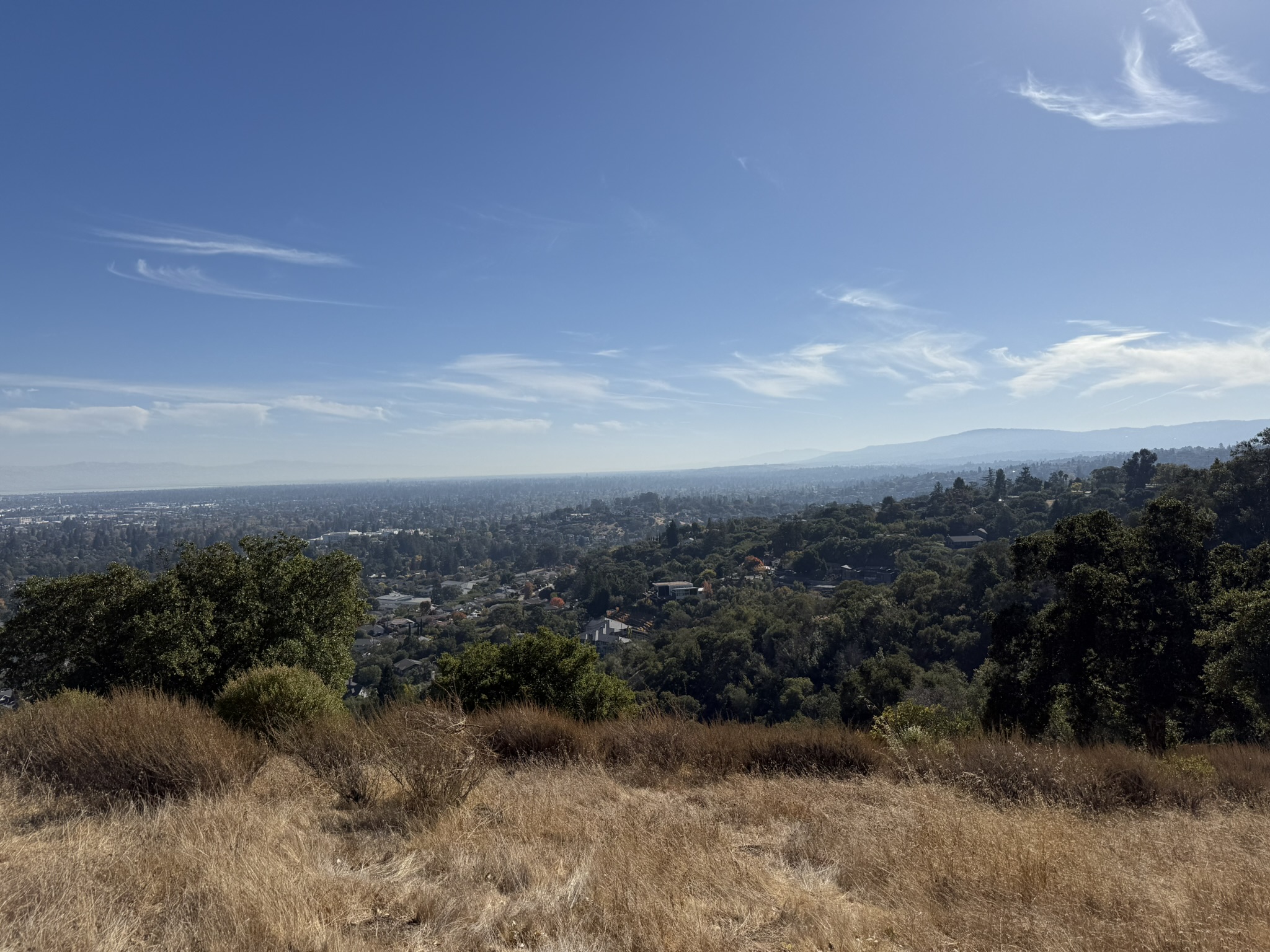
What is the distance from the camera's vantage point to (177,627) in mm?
11125

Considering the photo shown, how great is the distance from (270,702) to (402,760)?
2.68m

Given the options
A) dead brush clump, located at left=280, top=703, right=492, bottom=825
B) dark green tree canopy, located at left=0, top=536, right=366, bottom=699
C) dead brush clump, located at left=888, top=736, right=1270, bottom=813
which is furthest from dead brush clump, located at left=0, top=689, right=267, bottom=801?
dark green tree canopy, located at left=0, top=536, right=366, bottom=699

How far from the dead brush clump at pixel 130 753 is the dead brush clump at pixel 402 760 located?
0.56 metres

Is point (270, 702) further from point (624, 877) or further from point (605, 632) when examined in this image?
point (605, 632)

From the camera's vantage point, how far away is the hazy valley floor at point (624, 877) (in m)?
2.73

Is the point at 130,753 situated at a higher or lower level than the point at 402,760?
higher

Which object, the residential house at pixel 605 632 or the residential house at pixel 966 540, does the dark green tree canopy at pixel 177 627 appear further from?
the residential house at pixel 966 540

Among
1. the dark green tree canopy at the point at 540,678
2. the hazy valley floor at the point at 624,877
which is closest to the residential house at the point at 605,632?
the dark green tree canopy at the point at 540,678

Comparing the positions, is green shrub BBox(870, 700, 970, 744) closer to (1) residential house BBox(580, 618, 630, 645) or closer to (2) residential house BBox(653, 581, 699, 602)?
(1) residential house BBox(580, 618, 630, 645)

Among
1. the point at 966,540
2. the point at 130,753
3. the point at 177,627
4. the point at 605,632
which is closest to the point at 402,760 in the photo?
the point at 130,753

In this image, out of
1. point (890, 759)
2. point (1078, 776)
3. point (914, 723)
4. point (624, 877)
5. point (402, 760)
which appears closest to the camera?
point (624, 877)

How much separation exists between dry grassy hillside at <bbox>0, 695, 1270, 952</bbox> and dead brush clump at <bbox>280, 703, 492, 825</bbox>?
0.09ft

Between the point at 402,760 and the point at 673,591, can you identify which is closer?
the point at 402,760

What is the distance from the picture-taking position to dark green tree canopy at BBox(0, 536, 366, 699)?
11250 mm
